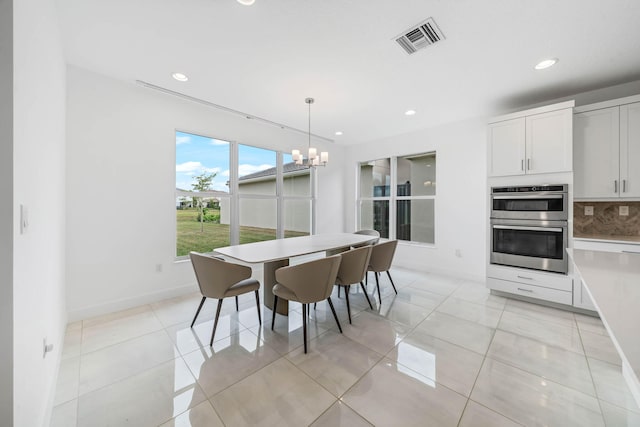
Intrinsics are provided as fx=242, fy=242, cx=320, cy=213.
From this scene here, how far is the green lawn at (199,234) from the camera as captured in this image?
11.5 feet

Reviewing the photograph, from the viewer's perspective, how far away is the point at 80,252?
8.71ft

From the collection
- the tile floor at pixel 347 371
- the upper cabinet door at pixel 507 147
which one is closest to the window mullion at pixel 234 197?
the tile floor at pixel 347 371

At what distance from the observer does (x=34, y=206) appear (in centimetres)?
129

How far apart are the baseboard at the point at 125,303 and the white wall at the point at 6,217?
2.24 metres

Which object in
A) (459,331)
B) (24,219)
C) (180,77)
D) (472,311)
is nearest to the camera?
(24,219)

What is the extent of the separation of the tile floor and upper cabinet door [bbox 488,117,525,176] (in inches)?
70.9

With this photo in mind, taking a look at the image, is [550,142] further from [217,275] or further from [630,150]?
[217,275]

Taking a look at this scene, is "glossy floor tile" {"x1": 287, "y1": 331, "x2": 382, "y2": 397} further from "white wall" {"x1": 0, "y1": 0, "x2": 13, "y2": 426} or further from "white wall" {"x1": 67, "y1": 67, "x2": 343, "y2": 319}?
"white wall" {"x1": 67, "y1": 67, "x2": 343, "y2": 319}

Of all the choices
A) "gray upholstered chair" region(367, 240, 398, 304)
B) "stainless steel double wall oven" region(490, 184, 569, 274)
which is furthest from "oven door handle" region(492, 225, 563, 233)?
"gray upholstered chair" region(367, 240, 398, 304)

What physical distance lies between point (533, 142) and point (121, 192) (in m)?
5.13

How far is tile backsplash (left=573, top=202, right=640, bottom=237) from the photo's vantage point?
2881 mm

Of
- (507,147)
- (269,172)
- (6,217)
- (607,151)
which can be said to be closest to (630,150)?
(607,151)

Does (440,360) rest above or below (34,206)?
below

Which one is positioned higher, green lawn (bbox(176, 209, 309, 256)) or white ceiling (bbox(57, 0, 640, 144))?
white ceiling (bbox(57, 0, 640, 144))
